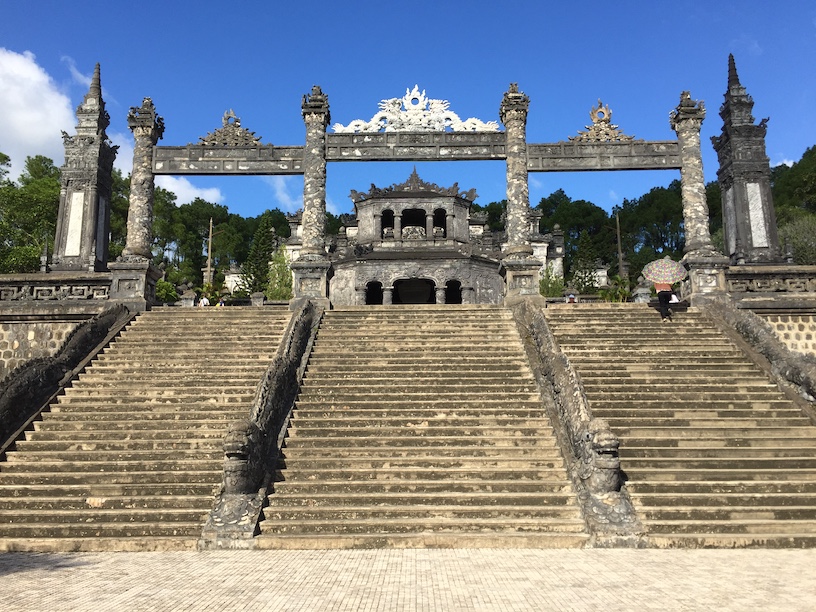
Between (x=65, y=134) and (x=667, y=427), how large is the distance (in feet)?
67.4

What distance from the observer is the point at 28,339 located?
555 inches

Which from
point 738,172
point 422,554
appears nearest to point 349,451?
point 422,554

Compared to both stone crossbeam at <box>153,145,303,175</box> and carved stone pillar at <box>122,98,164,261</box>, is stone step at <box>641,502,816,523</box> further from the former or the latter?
carved stone pillar at <box>122,98,164,261</box>

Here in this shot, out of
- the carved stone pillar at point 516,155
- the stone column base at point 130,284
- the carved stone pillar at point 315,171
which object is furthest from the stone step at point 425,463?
the carved stone pillar at point 516,155

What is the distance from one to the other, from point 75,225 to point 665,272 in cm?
Answer: 1766

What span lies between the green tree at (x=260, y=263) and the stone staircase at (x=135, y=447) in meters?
26.4

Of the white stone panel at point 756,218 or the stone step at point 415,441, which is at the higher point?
the white stone panel at point 756,218

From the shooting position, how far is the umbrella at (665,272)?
47.2 feet

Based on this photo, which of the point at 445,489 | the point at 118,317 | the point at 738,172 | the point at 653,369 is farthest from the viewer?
the point at 738,172

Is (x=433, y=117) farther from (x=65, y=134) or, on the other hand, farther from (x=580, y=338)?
(x=65, y=134)

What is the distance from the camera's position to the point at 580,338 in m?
13.0

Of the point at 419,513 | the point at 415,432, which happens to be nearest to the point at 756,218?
the point at 415,432

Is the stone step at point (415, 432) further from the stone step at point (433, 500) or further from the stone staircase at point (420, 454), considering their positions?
the stone step at point (433, 500)

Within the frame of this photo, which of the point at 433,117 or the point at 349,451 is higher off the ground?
the point at 433,117
